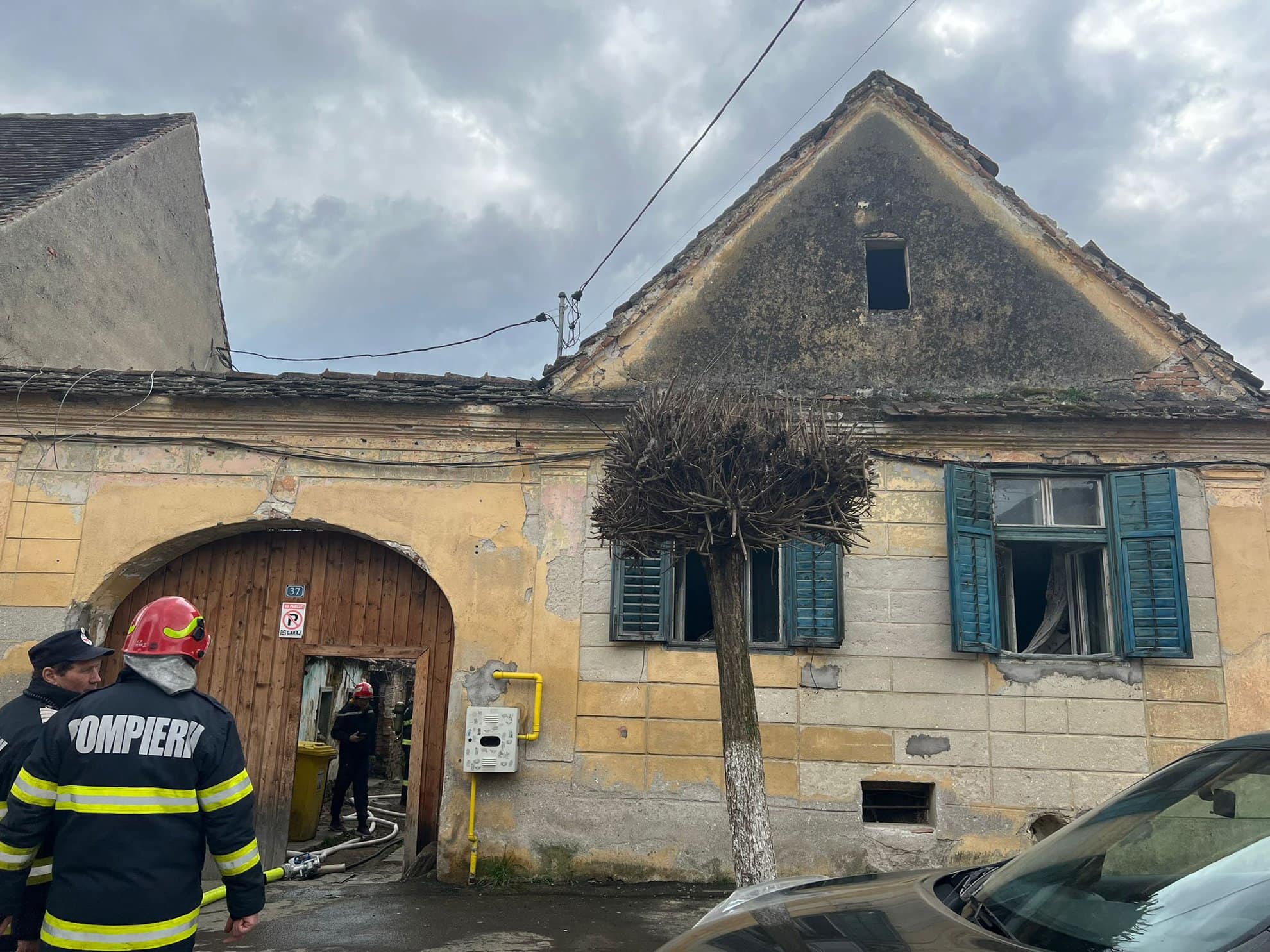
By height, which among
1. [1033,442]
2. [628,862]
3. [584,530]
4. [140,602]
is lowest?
[628,862]

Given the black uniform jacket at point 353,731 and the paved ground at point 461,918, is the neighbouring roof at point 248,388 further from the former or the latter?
the black uniform jacket at point 353,731

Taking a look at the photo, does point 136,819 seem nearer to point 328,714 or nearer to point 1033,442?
point 1033,442

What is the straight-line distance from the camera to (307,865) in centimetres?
701

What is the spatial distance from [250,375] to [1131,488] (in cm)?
727

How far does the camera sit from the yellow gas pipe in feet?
22.5

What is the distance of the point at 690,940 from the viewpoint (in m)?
2.57

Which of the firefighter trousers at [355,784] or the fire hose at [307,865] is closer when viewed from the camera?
the fire hose at [307,865]

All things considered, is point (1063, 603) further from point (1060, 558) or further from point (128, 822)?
point (128, 822)

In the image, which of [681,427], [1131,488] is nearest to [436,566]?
[681,427]

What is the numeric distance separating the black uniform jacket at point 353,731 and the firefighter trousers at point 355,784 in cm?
7

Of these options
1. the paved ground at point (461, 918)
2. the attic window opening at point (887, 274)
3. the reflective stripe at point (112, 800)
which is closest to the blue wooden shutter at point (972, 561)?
the attic window opening at point (887, 274)

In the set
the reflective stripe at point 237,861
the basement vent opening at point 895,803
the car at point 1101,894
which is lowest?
the basement vent opening at point 895,803

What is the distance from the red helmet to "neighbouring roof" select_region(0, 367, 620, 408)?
14.3 ft

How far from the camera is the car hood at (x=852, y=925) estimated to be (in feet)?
7.38
